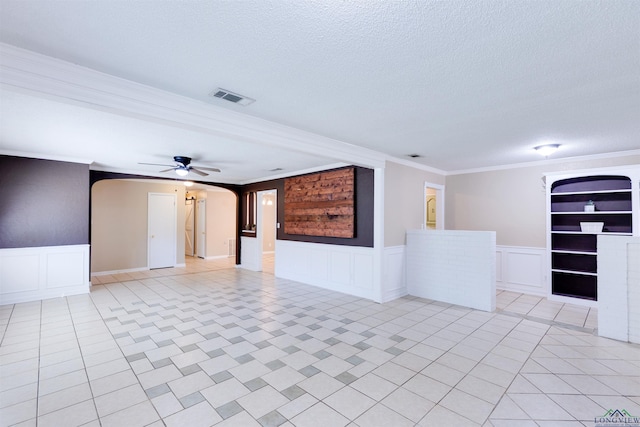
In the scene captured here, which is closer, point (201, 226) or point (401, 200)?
point (401, 200)

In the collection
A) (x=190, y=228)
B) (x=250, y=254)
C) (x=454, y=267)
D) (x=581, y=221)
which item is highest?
(x=581, y=221)

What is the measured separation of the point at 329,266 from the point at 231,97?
4059 mm

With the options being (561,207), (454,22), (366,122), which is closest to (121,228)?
(366,122)

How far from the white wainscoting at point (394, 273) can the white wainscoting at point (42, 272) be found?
562 centimetres

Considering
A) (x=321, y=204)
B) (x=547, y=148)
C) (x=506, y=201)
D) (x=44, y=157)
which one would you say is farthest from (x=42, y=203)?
(x=506, y=201)

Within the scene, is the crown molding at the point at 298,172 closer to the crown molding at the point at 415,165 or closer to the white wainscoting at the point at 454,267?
the crown molding at the point at 415,165

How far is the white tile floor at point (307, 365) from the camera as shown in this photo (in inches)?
85.2

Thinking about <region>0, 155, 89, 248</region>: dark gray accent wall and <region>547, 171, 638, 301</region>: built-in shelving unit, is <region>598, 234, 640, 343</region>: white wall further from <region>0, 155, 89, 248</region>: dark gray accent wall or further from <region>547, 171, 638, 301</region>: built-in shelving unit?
<region>0, 155, 89, 248</region>: dark gray accent wall

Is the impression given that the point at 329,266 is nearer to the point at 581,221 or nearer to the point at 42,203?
the point at 581,221

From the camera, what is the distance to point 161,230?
8453 mm

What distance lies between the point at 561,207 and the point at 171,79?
644 cm

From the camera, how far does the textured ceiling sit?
5.30ft

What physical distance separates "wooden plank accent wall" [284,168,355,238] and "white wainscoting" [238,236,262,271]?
1553 millimetres

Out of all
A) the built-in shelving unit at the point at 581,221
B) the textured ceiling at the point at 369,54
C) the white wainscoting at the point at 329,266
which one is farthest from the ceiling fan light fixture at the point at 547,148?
the white wainscoting at the point at 329,266
